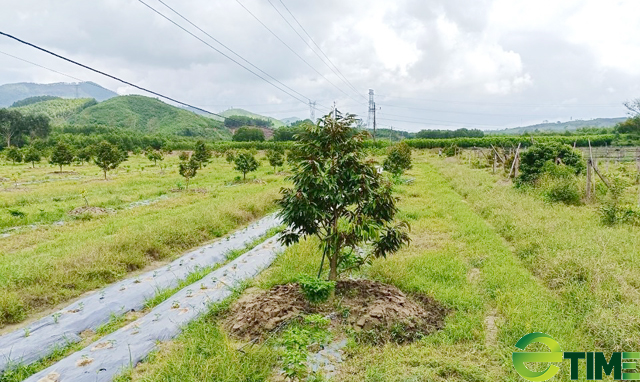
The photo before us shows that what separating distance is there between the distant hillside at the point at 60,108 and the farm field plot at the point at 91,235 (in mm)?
132069

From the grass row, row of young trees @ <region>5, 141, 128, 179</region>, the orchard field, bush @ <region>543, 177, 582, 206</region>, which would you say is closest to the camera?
the orchard field

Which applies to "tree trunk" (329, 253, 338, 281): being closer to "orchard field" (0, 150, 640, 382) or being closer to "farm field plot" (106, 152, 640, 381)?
"farm field plot" (106, 152, 640, 381)

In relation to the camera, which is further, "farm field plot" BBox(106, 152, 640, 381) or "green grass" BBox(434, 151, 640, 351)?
"green grass" BBox(434, 151, 640, 351)

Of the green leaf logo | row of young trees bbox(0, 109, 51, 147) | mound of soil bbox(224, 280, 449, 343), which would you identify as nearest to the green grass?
the green leaf logo

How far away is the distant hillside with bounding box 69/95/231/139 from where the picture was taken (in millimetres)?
113188

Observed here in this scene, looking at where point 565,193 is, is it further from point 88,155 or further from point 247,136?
point 247,136

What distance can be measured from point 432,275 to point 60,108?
167060 millimetres

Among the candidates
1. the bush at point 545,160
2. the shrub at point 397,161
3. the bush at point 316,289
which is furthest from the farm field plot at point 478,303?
the shrub at point 397,161

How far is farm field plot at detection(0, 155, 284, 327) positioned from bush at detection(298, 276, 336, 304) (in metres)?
4.72

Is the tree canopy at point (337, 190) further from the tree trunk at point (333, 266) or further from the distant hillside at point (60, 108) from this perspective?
the distant hillside at point (60, 108)

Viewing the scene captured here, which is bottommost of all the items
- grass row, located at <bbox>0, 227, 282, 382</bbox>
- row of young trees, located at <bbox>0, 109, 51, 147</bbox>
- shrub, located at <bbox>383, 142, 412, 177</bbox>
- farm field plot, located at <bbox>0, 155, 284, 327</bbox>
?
grass row, located at <bbox>0, 227, 282, 382</bbox>

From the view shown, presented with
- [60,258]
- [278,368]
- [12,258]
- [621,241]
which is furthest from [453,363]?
[12,258]

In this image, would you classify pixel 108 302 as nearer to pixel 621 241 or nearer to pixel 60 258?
pixel 60 258

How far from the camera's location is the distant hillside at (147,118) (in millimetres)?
113188
